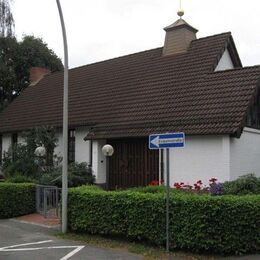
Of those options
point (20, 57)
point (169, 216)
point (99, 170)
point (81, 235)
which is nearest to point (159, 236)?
point (169, 216)

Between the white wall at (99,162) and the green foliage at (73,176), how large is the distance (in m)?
0.28

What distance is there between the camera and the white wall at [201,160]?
17672mm

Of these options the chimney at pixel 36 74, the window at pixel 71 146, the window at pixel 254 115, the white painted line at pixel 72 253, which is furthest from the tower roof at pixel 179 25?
the white painted line at pixel 72 253

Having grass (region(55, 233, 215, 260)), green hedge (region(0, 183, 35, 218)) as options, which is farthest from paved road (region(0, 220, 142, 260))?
green hedge (region(0, 183, 35, 218))

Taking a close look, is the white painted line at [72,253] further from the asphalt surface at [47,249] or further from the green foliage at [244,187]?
the green foliage at [244,187]

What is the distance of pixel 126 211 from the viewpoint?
12.4 meters

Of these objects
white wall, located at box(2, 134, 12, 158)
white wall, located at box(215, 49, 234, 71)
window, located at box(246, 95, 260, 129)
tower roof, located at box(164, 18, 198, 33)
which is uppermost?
tower roof, located at box(164, 18, 198, 33)

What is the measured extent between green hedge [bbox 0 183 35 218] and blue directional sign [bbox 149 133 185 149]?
26.9ft

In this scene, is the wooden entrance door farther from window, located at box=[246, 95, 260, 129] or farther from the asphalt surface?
the asphalt surface

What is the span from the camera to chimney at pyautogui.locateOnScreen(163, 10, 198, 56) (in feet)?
79.3

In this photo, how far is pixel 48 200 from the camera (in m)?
17.7

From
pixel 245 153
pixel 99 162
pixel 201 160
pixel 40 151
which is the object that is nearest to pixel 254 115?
pixel 245 153

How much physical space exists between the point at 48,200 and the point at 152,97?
7.05 meters

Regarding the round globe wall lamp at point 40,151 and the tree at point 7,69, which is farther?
the tree at point 7,69
